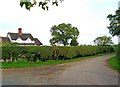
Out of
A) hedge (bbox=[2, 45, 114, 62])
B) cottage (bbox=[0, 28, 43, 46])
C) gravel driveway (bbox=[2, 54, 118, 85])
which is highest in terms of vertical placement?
cottage (bbox=[0, 28, 43, 46])

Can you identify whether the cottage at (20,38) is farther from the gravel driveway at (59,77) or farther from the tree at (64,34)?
the gravel driveway at (59,77)

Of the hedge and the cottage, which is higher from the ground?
the cottage

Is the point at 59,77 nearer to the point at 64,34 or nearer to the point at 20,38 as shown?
the point at 20,38

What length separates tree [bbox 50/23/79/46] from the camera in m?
108

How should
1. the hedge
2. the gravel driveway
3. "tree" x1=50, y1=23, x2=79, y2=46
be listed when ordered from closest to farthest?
the gravel driveway, the hedge, "tree" x1=50, y1=23, x2=79, y2=46

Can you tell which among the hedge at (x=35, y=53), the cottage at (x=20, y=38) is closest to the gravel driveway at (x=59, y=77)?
the hedge at (x=35, y=53)

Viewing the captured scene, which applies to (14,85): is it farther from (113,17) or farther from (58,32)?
(58,32)

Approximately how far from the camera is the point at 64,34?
110125mm

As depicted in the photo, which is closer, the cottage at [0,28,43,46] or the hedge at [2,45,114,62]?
the hedge at [2,45,114,62]

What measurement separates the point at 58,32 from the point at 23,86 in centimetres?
9913

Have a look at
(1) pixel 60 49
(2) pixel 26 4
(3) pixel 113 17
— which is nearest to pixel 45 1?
(2) pixel 26 4

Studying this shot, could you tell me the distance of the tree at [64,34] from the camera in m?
108

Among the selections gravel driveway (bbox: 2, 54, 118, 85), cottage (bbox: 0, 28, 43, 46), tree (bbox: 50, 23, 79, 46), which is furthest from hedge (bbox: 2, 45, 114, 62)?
tree (bbox: 50, 23, 79, 46)

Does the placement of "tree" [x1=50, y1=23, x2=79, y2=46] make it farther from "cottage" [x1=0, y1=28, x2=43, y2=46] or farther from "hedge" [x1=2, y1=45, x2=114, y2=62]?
"hedge" [x1=2, y1=45, x2=114, y2=62]
